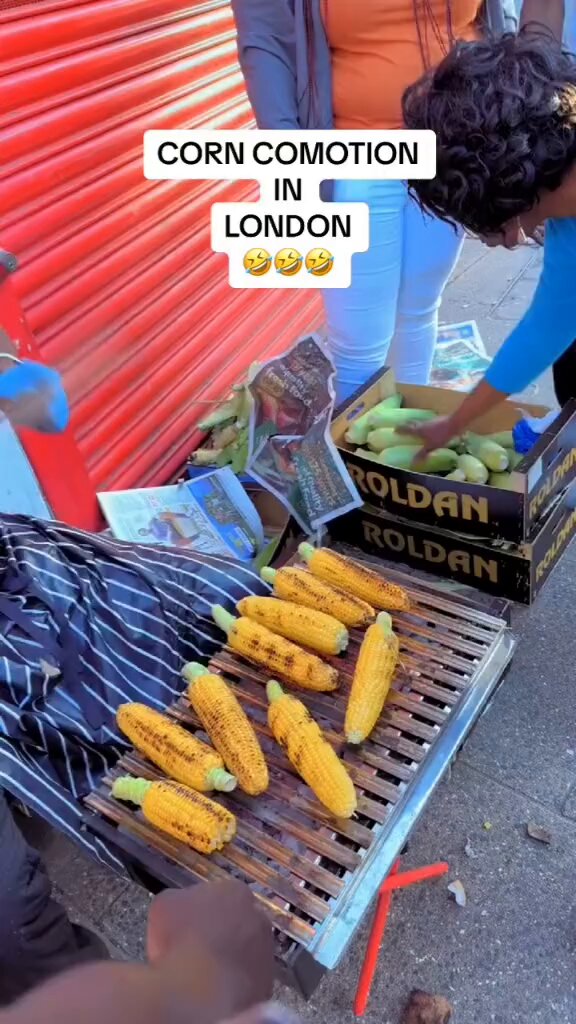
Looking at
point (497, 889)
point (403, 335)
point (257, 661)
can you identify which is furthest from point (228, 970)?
point (403, 335)

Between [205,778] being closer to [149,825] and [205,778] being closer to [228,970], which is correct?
[149,825]

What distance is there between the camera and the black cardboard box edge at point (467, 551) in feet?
7.77

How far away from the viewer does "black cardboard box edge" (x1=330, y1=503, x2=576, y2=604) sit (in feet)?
7.77

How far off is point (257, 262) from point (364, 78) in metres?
0.64

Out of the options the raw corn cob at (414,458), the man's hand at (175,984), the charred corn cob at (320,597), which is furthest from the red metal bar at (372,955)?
the raw corn cob at (414,458)

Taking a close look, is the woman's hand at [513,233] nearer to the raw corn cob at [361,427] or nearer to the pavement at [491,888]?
the raw corn cob at [361,427]

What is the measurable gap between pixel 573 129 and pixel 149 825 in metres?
1.78

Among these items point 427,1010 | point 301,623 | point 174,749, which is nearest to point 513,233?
point 301,623

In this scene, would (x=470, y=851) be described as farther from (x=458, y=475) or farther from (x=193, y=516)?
(x=193, y=516)

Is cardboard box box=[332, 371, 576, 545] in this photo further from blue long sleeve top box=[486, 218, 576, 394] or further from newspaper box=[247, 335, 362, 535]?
blue long sleeve top box=[486, 218, 576, 394]

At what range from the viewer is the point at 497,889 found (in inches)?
76.7

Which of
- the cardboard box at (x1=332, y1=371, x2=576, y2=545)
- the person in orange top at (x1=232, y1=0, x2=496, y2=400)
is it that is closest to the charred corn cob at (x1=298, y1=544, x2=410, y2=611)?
the cardboard box at (x1=332, y1=371, x2=576, y2=545)

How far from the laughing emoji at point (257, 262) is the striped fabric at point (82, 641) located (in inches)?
37.5

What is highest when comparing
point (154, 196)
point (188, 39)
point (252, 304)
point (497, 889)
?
point (188, 39)
